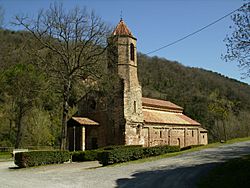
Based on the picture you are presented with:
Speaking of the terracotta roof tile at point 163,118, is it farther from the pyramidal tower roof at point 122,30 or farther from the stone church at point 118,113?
the pyramidal tower roof at point 122,30

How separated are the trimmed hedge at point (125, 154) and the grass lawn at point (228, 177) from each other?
8.17 metres

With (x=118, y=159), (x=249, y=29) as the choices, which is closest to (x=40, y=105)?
(x=118, y=159)

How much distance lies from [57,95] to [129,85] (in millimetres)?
9185

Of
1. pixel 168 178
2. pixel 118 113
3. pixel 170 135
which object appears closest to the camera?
pixel 168 178

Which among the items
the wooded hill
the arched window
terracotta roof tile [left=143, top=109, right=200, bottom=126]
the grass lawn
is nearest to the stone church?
the arched window

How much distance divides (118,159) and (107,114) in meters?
11.3

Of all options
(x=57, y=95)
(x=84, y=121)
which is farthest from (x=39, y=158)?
(x=57, y=95)

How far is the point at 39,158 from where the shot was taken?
76.9ft

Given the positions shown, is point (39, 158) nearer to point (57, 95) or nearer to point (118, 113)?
point (118, 113)

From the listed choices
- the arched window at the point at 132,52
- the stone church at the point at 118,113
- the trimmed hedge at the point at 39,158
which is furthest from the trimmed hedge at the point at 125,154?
the arched window at the point at 132,52

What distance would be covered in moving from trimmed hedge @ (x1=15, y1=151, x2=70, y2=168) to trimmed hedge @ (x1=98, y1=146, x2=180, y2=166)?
464 cm

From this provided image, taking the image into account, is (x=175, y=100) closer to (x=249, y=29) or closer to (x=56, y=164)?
(x=56, y=164)

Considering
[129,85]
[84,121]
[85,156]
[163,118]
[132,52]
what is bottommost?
[85,156]

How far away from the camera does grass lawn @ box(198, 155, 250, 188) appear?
11.8 m
